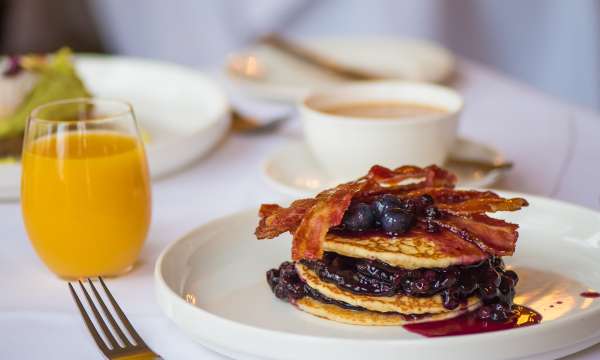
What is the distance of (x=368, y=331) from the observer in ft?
2.91

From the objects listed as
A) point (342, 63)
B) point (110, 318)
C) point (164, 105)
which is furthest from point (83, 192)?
point (342, 63)

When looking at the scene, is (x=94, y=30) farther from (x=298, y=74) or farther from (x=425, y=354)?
(x=425, y=354)

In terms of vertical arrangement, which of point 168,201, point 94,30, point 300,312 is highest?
point 300,312

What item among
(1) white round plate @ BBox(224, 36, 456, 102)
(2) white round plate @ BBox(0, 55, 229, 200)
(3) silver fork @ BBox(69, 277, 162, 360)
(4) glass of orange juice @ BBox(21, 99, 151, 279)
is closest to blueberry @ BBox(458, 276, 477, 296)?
(3) silver fork @ BBox(69, 277, 162, 360)

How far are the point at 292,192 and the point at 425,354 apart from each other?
626 millimetres

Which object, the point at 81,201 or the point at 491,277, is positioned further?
the point at 81,201

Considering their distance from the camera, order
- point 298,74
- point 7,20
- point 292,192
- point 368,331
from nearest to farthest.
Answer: point 368,331, point 292,192, point 298,74, point 7,20

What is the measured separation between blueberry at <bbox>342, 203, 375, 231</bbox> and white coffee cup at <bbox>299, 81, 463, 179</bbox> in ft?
1.54

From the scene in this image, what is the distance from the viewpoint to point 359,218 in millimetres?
940

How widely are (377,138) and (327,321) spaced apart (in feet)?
1.77

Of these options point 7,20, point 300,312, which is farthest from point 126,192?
point 7,20

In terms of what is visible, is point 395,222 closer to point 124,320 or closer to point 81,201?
point 124,320

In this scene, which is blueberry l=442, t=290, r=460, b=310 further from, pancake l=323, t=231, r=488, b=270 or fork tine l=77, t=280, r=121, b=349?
fork tine l=77, t=280, r=121, b=349

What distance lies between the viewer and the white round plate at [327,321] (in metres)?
0.79
